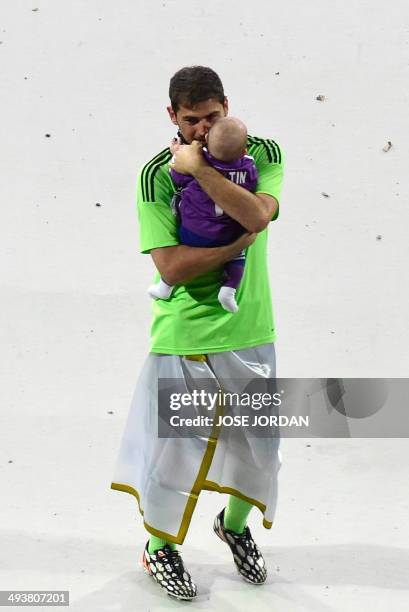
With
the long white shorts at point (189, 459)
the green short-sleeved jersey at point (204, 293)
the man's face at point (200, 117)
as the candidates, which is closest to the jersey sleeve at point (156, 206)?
the green short-sleeved jersey at point (204, 293)

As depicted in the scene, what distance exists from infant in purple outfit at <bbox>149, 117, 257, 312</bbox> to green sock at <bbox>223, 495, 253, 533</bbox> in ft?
1.93

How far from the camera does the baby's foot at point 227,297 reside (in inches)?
115

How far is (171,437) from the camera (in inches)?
122

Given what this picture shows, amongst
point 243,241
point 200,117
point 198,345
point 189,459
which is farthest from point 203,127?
point 189,459

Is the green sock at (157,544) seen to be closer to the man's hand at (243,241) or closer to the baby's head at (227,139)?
the man's hand at (243,241)

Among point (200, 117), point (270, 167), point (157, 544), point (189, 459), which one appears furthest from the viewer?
point (157, 544)

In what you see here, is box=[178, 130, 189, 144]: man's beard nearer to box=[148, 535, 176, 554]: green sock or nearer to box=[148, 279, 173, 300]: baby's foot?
box=[148, 279, 173, 300]: baby's foot

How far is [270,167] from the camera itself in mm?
2965

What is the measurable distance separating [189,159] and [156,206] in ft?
0.57

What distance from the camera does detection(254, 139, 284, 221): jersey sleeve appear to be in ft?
9.60

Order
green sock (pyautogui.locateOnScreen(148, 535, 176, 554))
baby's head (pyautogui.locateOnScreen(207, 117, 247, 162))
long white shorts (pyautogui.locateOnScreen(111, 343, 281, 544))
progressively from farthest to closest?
green sock (pyautogui.locateOnScreen(148, 535, 176, 554)) < long white shorts (pyautogui.locateOnScreen(111, 343, 281, 544)) < baby's head (pyautogui.locateOnScreen(207, 117, 247, 162))

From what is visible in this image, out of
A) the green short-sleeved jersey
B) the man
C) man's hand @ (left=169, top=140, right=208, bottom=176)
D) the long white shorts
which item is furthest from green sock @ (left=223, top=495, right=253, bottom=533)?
man's hand @ (left=169, top=140, right=208, bottom=176)

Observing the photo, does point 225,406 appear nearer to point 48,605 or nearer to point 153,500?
point 153,500

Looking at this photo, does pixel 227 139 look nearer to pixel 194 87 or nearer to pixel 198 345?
pixel 194 87
